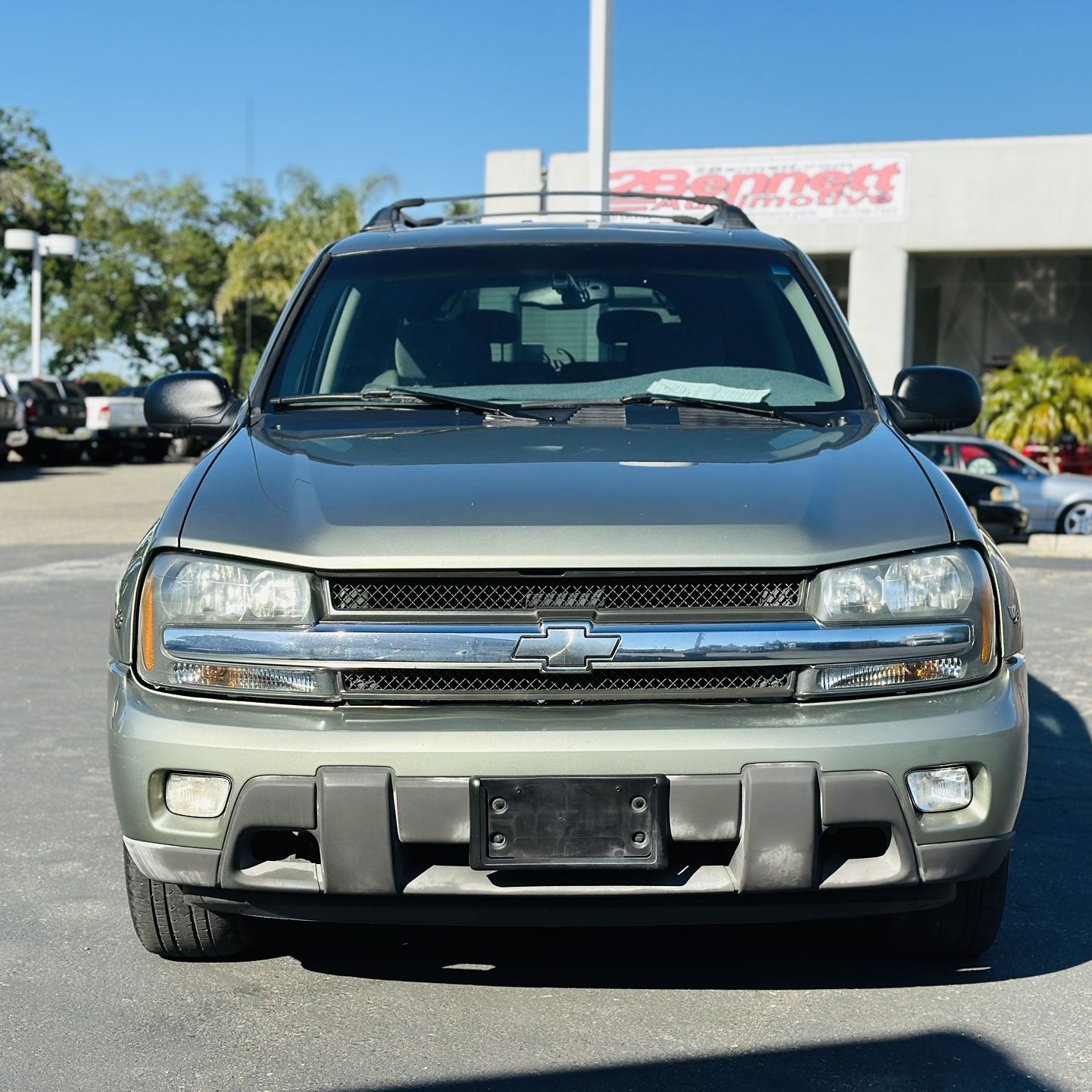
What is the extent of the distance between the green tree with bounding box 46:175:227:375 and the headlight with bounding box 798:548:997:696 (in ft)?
185

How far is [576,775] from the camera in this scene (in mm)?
2969

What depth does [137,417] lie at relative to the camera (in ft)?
109

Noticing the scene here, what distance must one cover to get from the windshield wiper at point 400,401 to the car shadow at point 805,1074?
5.36 ft

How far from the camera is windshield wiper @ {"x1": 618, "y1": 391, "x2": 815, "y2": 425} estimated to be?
402 cm

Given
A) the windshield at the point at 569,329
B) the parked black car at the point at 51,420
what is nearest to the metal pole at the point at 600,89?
the windshield at the point at 569,329

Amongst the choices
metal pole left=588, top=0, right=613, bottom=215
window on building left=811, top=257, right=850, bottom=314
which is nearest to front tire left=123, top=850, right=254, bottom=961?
metal pole left=588, top=0, right=613, bottom=215

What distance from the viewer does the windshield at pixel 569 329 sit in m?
4.29

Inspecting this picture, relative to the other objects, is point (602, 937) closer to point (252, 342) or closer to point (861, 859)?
point (861, 859)

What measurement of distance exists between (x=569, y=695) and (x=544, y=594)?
207 millimetres

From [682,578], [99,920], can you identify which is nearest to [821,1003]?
[682,578]

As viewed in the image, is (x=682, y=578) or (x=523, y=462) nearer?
(x=682, y=578)

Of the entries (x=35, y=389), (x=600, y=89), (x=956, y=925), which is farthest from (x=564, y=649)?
(x=35, y=389)

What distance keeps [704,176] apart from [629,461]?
92.9 feet

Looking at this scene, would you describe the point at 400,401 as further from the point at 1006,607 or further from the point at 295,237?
the point at 295,237
